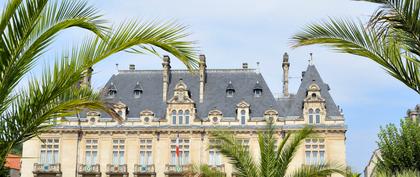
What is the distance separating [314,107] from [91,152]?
16651mm

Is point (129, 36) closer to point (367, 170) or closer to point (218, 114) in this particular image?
point (218, 114)

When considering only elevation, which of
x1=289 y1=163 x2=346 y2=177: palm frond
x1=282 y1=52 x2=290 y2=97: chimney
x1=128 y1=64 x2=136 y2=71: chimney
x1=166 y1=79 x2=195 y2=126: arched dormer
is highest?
x1=128 y1=64 x2=136 y2=71: chimney

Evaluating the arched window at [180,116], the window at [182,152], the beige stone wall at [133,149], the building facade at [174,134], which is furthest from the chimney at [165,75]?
the window at [182,152]

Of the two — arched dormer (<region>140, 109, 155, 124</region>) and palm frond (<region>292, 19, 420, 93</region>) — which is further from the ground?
arched dormer (<region>140, 109, 155, 124</region>)

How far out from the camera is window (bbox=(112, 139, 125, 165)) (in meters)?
43.7

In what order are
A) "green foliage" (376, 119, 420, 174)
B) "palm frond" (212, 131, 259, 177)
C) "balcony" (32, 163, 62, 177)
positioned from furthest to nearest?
"balcony" (32, 163, 62, 177) < "green foliage" (376, 119, 420, 174) < "palm frond" (212, 131, 259, 177)

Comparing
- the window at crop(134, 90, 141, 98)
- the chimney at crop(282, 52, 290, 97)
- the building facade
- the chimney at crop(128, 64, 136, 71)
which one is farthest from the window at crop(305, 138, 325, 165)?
the chimney at crop(128, 64, 136, 71)

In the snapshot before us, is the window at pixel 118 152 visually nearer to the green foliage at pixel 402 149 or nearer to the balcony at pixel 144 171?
the balcony at pixel 144 171

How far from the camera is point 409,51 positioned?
7785 mm

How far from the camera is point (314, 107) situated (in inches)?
1687

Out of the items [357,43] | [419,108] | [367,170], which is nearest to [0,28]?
[357,43]

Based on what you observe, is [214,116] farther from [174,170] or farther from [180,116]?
[174,170]

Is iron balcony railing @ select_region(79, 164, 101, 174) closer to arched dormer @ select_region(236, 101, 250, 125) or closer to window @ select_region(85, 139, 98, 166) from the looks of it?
window @ select_region(85, 139, 98, 166)

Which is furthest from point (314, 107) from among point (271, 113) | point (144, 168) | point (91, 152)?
point (91, 152)
